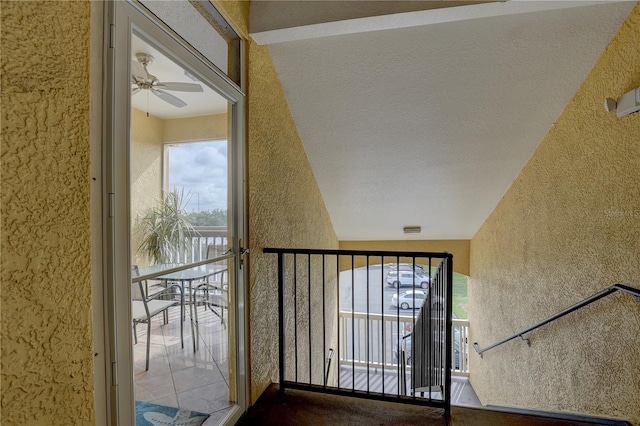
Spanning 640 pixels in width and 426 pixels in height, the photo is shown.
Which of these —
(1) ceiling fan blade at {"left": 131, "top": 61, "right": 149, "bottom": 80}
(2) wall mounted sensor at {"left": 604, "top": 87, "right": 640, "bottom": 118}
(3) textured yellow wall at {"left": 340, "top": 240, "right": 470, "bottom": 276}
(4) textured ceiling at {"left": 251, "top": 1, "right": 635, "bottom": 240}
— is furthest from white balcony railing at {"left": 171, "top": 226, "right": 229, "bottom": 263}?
(3) textured yellow wall at {"left": 340, "top": 240, "right": 470, "bottom": 276}

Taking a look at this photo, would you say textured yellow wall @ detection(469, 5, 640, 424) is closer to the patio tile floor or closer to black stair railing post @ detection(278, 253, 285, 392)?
black stair railing post @ detection(278, 253, 285, 392)

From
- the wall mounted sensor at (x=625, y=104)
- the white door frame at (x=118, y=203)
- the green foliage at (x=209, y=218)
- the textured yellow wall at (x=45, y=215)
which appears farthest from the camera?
the wall mounted sensor at (x=625, y=104)

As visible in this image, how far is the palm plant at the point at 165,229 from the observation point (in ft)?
3.96

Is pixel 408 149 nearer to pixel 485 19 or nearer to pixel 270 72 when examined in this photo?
pixel 485 19

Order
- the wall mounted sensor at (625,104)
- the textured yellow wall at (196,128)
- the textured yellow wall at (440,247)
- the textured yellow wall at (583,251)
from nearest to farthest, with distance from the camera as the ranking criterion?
1. the textured yellow wall at (196,128)
2. the wall mounted sensor at (625,104)
3. the textured yellow wall at (583,251)
4. the textured yellow wall at (440,247)

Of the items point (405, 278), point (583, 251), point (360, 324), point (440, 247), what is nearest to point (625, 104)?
point (583, 251)

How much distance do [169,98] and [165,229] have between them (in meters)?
0.56

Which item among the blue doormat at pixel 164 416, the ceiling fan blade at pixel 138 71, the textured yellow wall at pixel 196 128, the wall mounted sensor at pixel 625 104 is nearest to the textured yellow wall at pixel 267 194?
the textured yellow wall at pixel 196 128

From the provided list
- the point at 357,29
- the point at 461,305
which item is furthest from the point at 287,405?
the point at 461,305

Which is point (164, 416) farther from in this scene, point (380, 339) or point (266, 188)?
point (380, 339)

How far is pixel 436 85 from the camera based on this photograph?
221 centimetres

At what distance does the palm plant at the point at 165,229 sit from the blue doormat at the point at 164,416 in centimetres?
57

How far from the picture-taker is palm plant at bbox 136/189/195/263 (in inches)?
47.6

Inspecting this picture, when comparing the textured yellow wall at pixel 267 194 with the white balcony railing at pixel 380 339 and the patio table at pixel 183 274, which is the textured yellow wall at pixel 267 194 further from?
the white balcony railing at pixel 380 339
